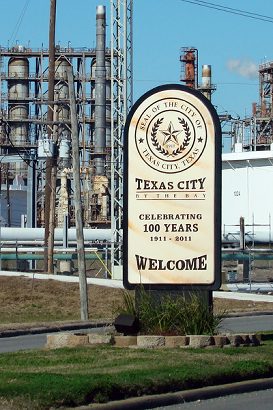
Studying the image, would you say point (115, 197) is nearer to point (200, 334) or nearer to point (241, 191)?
point (200, 334)

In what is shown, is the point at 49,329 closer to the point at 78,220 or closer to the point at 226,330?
the point at 78,220

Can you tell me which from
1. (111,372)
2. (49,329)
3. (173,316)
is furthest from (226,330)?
(111,372)

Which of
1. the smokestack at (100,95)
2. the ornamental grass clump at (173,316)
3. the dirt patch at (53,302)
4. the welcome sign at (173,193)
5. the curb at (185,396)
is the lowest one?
the dirt patch at (53,302)

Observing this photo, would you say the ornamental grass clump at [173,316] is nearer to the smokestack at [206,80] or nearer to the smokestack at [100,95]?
the smokestack at [100,95]

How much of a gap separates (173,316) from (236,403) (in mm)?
4981

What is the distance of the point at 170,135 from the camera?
1886 cm

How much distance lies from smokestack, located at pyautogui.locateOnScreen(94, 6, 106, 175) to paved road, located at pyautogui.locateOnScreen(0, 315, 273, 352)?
43870mm

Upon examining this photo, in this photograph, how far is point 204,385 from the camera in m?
13.2

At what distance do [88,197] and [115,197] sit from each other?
1449 inches

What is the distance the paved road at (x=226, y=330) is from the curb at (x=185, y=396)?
7060 mm

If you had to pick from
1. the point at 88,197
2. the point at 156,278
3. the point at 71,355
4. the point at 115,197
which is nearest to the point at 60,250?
the point at 115,197

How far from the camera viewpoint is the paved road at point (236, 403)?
483 inches


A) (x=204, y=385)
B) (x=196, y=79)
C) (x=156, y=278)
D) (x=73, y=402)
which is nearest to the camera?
(x=73, y=402)

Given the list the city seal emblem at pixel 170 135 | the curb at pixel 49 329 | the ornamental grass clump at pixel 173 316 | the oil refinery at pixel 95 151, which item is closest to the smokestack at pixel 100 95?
the oil refinery at pixel 95 151
